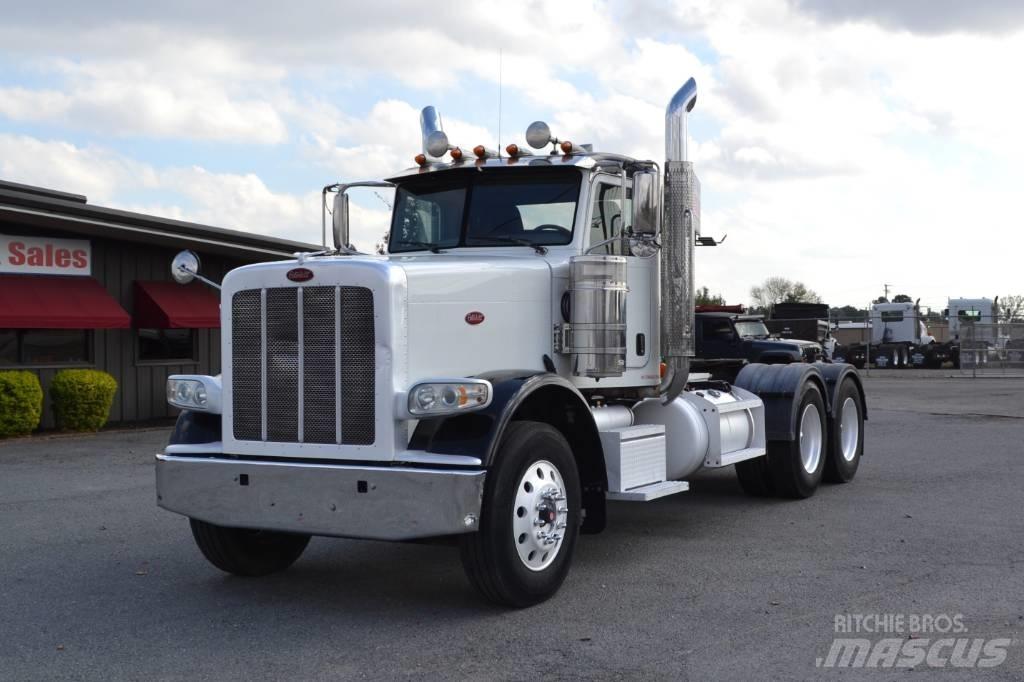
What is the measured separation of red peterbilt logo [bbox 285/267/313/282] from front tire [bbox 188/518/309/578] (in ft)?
5.28

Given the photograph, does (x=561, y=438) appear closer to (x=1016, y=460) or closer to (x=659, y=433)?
(x=659, y=433)

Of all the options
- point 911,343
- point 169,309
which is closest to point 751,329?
point 169,309

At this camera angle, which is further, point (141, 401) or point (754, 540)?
point (141, 401)

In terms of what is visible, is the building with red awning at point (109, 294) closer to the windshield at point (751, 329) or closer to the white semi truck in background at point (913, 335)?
the windshield at point (751, 329)

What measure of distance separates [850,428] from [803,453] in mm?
1398

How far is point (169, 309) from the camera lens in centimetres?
1900

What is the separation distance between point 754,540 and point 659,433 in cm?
120

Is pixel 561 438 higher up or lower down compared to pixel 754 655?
higher up

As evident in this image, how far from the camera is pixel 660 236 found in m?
8.16

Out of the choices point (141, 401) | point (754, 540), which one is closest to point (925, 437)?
point (754, 540)

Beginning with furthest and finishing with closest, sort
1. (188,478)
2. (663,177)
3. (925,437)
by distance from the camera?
1. (925,437)
2. (663,177)
3. (188,478)

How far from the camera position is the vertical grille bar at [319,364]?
6.10m

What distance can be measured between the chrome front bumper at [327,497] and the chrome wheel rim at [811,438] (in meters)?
5.62

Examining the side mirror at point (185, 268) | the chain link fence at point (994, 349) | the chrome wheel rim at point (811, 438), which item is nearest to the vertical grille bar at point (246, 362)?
the side mirror at point (185, 268)
